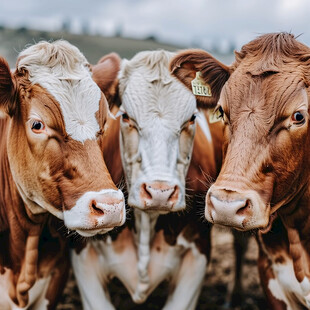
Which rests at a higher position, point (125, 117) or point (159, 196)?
point (125, 117)

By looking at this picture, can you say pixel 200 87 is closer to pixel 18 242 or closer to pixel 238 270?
pixel 18 242

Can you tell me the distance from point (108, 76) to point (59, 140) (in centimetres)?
131

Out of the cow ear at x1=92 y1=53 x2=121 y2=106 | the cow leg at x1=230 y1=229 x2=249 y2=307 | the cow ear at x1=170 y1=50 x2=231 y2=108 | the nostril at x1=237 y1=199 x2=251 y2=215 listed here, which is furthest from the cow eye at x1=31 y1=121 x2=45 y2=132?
the cow leg at x1=230 y1=229 x2=249 y2=307

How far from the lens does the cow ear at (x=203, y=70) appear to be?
4.37 metres

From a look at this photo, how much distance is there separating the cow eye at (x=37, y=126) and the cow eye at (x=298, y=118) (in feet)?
5.76

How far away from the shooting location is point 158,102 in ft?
14.7

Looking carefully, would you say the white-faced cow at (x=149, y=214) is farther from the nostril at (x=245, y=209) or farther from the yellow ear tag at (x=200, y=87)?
the nostril at (x=245, y=209)

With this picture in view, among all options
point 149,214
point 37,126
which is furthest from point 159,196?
point 37,126

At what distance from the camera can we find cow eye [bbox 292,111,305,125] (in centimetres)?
350

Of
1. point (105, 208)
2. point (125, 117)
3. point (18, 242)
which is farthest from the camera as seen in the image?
point (125, 117)

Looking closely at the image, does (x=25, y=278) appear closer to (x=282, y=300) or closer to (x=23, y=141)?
(x=23, y=141)

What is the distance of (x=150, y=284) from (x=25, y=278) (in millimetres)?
1221

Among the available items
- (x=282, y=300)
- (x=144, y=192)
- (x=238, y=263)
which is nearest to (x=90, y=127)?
(x=144, y=192)

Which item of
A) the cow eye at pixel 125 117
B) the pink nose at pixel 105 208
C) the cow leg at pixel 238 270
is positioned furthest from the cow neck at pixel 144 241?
the cow leg at pixel 238 270
